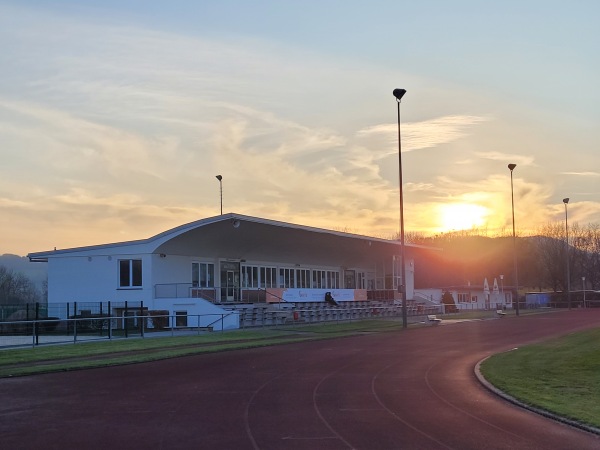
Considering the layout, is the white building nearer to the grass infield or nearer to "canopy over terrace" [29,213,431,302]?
"canopy over terrace" [29,213,431,302]

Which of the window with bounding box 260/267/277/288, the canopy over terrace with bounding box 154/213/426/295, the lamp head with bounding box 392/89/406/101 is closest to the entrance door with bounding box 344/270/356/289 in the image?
the canopy over terrace with bounding box 154/213/426/295

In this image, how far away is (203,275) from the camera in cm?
4803

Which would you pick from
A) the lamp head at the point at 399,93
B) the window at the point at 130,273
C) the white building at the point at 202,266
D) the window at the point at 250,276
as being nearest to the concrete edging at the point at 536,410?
the lamp head at the point at 399,93

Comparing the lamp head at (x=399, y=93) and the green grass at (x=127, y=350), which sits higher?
the lamp head at (x=399, y=93)

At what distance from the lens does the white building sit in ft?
142

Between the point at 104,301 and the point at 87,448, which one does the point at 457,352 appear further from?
the point at 104,301

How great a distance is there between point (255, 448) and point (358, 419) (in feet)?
8.85

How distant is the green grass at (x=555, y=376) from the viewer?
42.4 feet

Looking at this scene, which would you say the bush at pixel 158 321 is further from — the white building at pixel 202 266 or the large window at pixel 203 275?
the large window at pixel 203 275

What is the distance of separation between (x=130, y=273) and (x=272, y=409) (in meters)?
32.7

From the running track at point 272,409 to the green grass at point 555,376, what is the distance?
2.05 ft

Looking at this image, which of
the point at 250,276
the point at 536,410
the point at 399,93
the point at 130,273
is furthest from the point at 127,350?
the point at 250,276

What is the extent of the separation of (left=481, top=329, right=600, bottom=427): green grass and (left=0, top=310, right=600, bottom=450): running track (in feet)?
2.05

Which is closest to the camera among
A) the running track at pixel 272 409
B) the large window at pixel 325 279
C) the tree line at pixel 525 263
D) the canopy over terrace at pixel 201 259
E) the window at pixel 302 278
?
the running track at pixel 272 409
